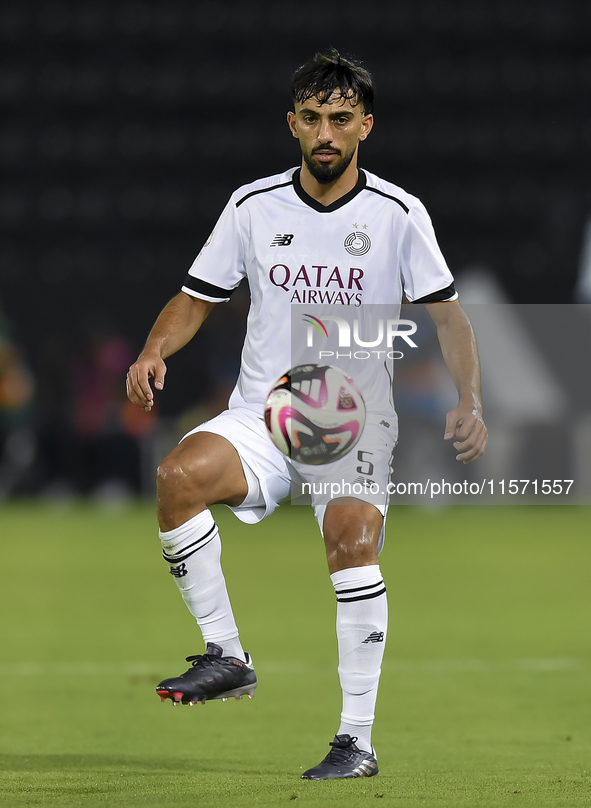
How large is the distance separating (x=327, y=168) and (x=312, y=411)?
0.77 meters

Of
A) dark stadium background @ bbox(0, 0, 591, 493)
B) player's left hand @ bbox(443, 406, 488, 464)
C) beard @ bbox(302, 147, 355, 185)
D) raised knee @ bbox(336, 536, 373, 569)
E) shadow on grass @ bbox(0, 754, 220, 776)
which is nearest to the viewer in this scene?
player's left hand @ bbox(443, 406, 488, 464)

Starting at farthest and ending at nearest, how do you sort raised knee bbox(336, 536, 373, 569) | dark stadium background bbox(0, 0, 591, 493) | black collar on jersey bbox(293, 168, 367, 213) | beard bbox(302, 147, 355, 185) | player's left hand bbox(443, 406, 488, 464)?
dark stadium background bbox(0, 0, 591, 493)
black collar on jersey bbox(293, 168, 367, 213)
beard bbox(302, 147, 355, 185)
raised knee bbox(336, 536, 373, 569)
player's left hand bbox(443, 406, 488, 464)

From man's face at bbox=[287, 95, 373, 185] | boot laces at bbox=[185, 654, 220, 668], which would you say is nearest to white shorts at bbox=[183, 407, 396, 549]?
boot laces at bbox=[185, 654, 220, 668]

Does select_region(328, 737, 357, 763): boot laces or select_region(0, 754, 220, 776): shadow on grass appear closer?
select_region(328, 737, 357, 763): boot laces

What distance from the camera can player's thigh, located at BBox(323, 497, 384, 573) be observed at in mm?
3990

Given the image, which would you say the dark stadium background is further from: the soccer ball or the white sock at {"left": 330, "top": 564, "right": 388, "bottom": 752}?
the white sock at {"left": 330, "top": 564, "right": 388, "bottom": 752}

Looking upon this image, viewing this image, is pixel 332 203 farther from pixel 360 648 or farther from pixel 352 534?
pixel 360 648

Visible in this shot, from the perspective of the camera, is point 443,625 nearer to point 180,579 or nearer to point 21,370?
point 180,579

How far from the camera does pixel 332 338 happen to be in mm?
4145

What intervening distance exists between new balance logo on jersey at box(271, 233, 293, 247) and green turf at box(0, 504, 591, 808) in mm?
1675

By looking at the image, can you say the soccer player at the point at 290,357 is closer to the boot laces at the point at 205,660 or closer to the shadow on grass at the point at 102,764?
the boot laces at the point at 205,660

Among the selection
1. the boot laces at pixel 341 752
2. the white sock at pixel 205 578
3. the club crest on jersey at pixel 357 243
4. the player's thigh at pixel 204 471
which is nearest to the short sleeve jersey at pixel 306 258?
the club crest on jersey at pixel 357 243

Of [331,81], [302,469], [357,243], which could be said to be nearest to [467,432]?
[302,469]

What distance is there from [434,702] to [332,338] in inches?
99.4
